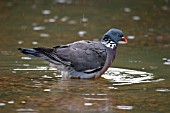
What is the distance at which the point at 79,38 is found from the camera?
15227mm

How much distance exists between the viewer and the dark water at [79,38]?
8.79 meters

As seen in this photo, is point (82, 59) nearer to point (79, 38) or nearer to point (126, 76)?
point (126, 76)

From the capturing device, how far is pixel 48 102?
877 centimetres

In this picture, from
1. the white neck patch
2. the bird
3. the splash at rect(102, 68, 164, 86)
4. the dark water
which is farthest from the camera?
the white neck patch

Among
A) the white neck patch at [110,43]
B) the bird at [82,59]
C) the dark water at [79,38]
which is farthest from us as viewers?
the white neck patch at [110,43]

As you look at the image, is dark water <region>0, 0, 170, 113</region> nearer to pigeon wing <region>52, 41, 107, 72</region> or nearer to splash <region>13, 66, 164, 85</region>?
splash <region>13, 66, 164, 85</region>

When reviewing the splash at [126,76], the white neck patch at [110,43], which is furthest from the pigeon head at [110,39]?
the splash at [126,76]

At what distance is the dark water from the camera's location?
8789 mm

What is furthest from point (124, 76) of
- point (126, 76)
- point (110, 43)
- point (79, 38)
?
point (79, 38)

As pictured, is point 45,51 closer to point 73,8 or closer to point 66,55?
point 66,55

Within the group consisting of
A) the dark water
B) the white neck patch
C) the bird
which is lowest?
the dark water

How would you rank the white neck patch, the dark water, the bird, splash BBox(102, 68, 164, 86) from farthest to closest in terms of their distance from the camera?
the white neck patch → the bird → splash BBox(102, 68, 164, 86) → the dark water

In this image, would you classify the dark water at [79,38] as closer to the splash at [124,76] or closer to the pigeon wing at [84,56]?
the splash at [124,76]

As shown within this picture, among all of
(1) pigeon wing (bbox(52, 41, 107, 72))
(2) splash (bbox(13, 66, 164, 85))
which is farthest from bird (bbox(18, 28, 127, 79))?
(2) splash (bbox(13, 66, 164, 85))
